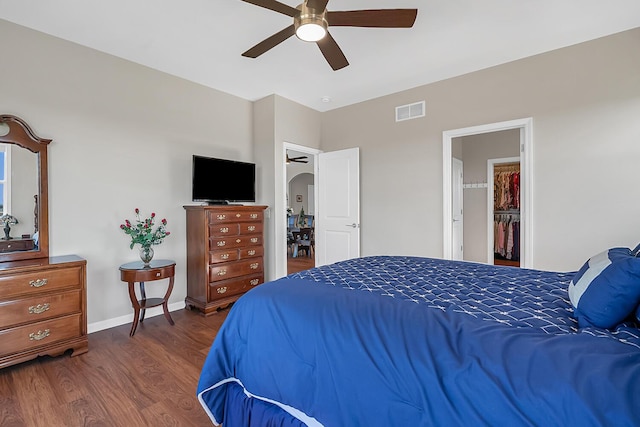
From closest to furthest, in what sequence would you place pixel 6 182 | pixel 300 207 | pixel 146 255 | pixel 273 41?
1. pixel 273 41
2. pixel 6 182
3. pixel 146 255
4. pixel 300 207

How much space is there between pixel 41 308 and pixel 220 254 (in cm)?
153

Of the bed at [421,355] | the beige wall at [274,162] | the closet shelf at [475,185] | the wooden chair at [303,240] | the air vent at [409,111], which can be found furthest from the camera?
the wooden chair at [303,240]

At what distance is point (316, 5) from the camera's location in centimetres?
185

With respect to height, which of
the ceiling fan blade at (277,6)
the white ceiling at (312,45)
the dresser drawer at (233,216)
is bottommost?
the dresser drawer at (233,216)

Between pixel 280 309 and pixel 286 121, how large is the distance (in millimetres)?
3394

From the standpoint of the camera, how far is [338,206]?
4590 millimetres

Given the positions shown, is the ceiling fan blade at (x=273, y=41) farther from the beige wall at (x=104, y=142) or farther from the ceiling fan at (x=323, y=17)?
the beige wall at (x=104, y=142)

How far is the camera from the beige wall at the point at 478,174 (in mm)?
5184

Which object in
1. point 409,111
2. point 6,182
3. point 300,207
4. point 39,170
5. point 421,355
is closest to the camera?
point 421,355

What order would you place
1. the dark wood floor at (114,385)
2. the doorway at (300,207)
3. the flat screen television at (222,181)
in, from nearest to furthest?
the dark wood floor at (114,385) → the flat screen television at (222,181) → the doorway at (300,207)

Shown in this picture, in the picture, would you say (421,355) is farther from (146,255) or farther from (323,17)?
(146,255)

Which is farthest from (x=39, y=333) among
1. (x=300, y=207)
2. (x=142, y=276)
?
(x=300, y=207)

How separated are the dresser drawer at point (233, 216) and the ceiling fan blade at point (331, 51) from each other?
1947mm

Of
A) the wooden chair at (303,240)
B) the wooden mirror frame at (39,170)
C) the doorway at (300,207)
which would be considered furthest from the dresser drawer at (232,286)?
the wooden chair at (303,240)
